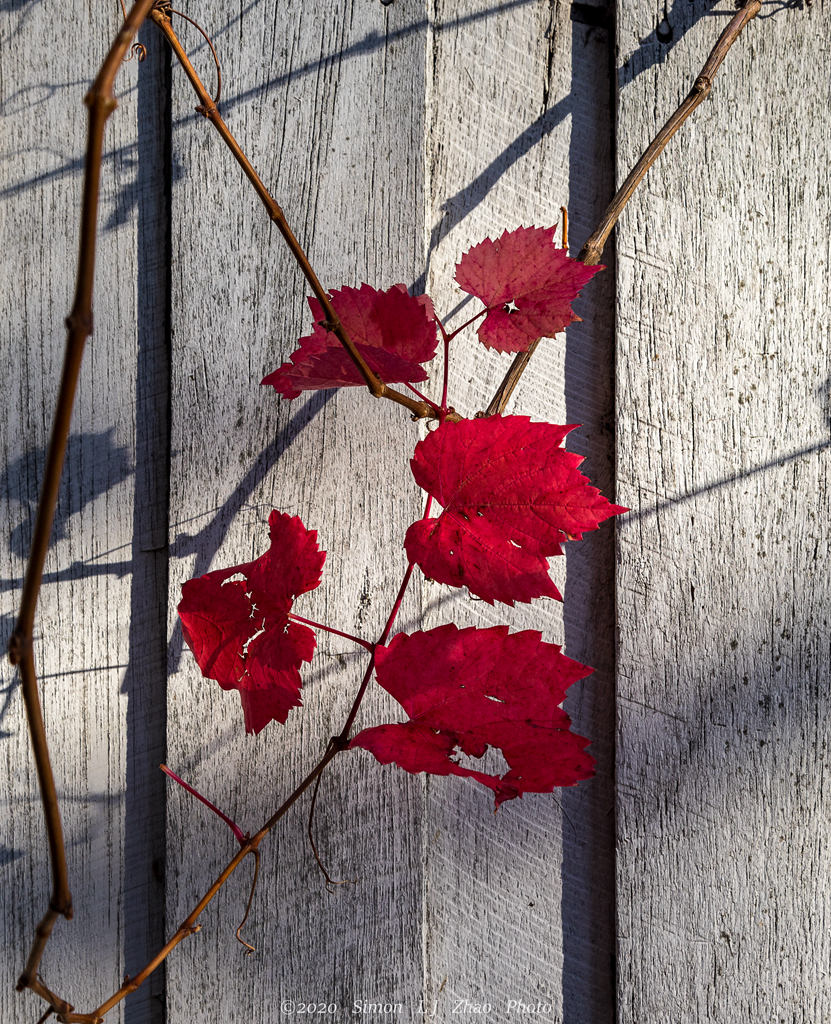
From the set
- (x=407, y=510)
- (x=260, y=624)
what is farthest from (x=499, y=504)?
(x=260, y=624)

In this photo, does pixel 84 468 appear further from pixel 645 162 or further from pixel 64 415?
pixel 645 162

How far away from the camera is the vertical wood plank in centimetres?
81

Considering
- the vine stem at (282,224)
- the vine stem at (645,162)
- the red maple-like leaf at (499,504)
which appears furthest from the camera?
the vine stem at (645,162)

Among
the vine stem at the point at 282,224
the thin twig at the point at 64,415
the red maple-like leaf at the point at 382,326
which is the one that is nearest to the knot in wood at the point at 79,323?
the thin twig at the point at 64,415

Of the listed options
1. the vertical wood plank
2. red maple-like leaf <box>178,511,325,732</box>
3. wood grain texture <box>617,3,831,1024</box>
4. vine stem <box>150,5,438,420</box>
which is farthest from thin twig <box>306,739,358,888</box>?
vine stem <box>150,5,438,420</box>

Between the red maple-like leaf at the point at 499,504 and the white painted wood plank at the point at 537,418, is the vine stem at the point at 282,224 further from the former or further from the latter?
the white painted wood plank at the point at 537,418

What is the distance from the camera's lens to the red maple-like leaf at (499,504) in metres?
0.68

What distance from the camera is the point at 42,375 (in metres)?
0.85

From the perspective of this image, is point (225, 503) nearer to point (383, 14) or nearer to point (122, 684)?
point (122, 684)

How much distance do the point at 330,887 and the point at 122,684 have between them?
0.32 m

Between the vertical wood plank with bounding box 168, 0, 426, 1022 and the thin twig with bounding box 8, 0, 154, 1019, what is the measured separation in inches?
13.3

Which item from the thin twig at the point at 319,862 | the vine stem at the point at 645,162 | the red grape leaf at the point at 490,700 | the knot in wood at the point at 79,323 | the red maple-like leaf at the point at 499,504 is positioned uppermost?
the vine stem at the point at 645,162

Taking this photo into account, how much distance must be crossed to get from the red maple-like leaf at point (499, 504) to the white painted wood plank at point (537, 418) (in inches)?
6.1

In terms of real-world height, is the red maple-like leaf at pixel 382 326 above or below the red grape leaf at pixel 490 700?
above
